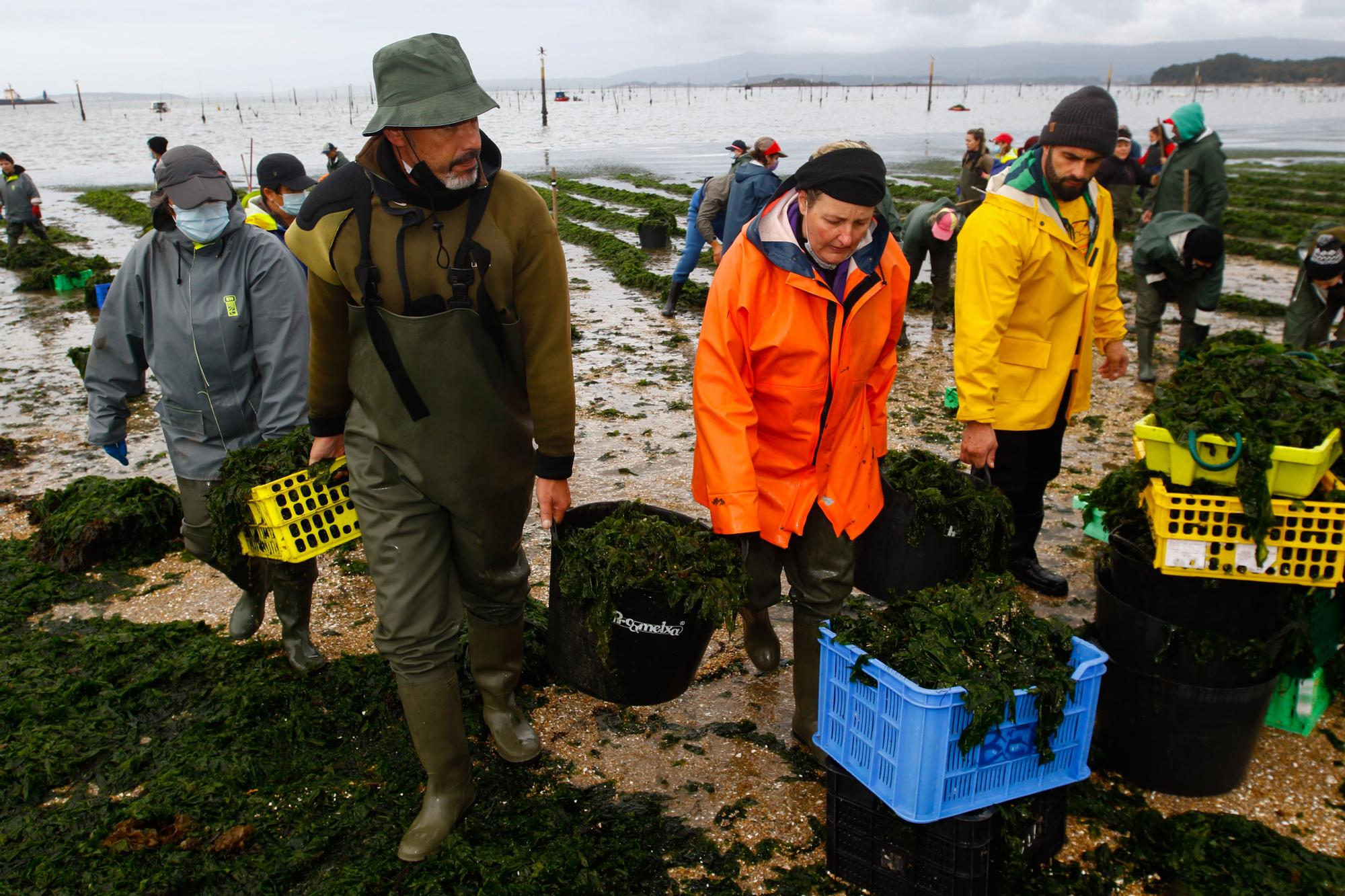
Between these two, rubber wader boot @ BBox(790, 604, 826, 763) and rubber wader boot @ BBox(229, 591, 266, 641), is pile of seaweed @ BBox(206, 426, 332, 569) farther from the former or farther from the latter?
rubber wader boot @ BBox(790, 604, 826, 763)

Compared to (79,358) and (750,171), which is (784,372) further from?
(79,358)

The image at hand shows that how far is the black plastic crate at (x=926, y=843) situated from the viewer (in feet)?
8.52

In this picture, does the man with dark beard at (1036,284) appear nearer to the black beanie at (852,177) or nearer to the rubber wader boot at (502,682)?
the black beanie at (852,177)

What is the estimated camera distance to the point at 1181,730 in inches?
124

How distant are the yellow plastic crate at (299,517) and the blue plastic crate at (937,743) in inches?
72.2

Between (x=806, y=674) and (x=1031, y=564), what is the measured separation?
187 cm

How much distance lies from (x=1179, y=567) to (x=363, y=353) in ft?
8.47

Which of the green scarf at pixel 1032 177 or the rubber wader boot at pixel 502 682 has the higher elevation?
the green scarf at pixel 1032 177

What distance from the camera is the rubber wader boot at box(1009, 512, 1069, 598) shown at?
184 inches

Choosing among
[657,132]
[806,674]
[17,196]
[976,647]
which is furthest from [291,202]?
[657,132]

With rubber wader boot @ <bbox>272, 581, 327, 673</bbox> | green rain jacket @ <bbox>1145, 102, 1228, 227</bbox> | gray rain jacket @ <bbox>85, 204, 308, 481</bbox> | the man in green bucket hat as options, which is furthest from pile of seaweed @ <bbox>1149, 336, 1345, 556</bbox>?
green rain jacket @ <bbox>1145, 102, 1228, 227</bbox>

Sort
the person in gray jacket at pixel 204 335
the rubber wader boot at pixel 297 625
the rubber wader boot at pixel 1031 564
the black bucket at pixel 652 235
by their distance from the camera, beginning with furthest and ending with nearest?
the black bucket at pixel 652 235 → the rubber wader boot at pixel 1031 564 → the rubber wader boot at pixel 297 625 → the person in gray jacket at pixel 204 335

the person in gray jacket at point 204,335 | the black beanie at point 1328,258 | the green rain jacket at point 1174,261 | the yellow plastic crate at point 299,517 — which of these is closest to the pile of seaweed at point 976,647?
the yellow plastic crate at point 299,517

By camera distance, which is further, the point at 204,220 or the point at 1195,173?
the point at 1195,173
